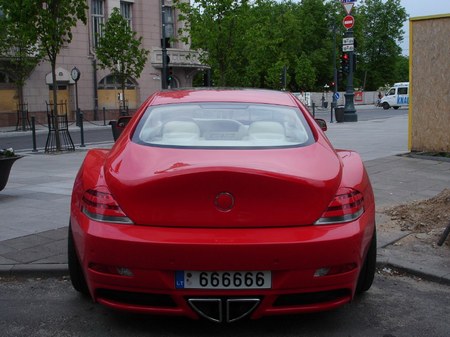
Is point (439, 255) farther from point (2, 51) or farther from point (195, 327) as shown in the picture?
point (2, 51)

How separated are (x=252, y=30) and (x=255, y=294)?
53.2 ft

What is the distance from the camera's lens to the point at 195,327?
3443mm

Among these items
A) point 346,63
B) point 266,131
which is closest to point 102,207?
point 266,131

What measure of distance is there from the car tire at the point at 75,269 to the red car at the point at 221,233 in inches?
19.7

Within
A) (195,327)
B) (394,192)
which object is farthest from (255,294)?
(394,192)

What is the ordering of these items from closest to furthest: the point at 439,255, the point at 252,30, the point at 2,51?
the point at 439,255 < the point at 252,30 < the point at 2,51

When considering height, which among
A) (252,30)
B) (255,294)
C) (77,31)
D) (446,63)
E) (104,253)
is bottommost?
(255,294)

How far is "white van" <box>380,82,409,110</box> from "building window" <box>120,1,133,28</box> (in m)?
26.4

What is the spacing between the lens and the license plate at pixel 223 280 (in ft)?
9.71

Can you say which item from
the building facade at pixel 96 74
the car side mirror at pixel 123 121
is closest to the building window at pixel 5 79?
the building facade at pixel 96 74

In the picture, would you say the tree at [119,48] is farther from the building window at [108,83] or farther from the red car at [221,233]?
the red car at [221,233]

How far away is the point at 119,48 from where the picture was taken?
3316cm

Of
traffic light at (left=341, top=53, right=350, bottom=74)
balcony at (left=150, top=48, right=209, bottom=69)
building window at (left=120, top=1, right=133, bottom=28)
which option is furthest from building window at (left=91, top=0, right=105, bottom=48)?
traffic light at (left=341, top=53, right=350, bottom=74)

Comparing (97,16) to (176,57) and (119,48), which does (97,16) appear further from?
(119,48)
